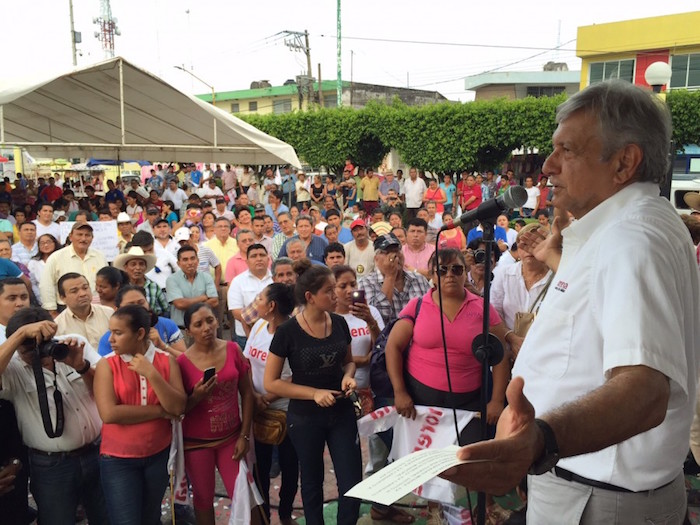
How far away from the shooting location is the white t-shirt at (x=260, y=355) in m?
3.95

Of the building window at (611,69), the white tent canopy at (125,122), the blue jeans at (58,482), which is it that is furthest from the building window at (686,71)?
the blue jeans at (58,482)

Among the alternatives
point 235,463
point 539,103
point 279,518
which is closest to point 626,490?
point 235,463

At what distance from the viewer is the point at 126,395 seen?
3227 mm

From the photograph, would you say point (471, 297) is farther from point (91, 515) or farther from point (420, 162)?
point (420, 162)

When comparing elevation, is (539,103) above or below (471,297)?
above

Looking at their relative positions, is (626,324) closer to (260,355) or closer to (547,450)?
(547,450)

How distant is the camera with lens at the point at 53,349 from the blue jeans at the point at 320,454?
1.36 m

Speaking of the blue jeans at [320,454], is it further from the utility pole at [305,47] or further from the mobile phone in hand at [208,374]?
the utility pole at [305,47]

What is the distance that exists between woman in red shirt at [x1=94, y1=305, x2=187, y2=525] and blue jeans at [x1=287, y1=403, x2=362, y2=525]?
2.44ft

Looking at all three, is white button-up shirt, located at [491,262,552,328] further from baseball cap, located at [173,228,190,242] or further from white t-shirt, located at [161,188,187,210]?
white t-shirt, located at [161,188,187,210]

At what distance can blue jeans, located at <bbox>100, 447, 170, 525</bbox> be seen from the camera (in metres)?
3.15

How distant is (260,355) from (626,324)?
3139mm

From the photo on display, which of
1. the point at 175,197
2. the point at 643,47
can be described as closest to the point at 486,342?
the point at 175,197

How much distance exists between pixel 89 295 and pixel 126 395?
1.42 m
